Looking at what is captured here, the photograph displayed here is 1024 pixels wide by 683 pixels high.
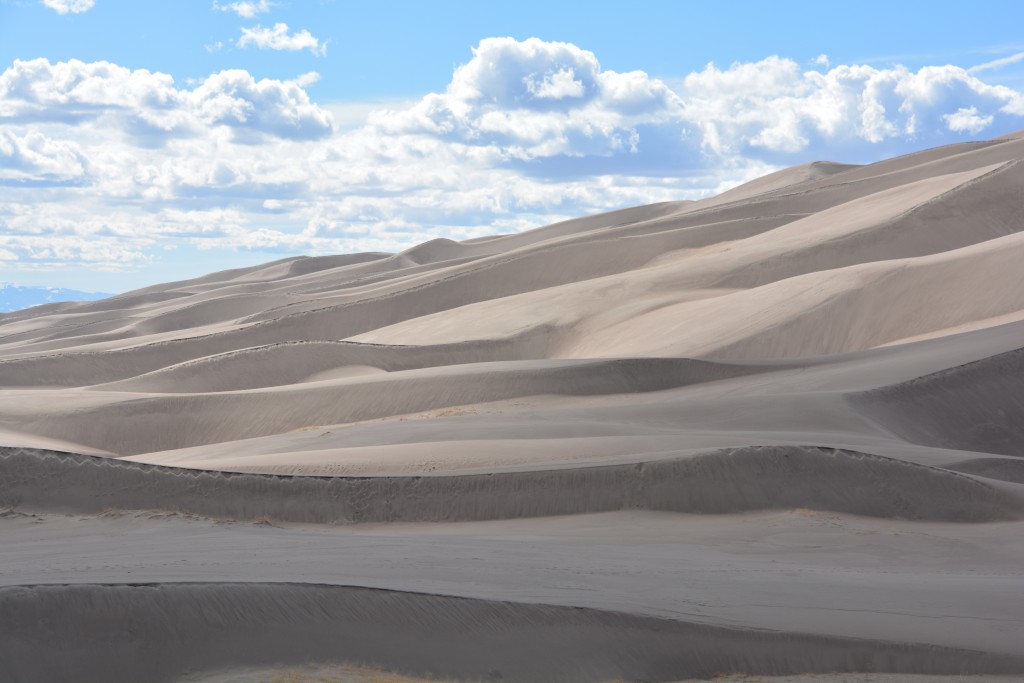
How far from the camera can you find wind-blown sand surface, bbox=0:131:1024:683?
691 cm

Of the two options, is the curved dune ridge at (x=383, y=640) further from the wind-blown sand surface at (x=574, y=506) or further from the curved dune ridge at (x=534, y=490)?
the curved dune ridge at (x=534, y=490)

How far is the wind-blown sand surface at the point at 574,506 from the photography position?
691 centimetres

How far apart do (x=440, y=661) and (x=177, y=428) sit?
58.5ft

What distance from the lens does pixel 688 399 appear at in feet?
62.4

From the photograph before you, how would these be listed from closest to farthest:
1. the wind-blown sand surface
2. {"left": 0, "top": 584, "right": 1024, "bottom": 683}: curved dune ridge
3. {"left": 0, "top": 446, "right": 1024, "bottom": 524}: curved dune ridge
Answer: {"left": 0, "top": 584, "right": 1024, "bottom": 683}: curved dune ridge, the wind-blown sand surface, {"left": 0, "top": 446, "right": 1024, "bottom": 524}: curved dune ridge

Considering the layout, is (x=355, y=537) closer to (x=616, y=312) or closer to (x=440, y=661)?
(x=440, y=661)

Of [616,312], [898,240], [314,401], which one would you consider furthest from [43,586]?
[898,240]

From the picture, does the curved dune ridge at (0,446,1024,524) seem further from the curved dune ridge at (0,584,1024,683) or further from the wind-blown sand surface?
the curved dune ridge at (0,584,1024,683)

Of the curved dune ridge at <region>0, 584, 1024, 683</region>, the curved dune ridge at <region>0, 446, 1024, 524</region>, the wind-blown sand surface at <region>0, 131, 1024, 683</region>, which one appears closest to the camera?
the curved dune ridge at <region>0, 584, 1024, 683</region>

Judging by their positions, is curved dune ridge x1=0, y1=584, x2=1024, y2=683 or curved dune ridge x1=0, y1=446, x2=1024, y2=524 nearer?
curved dune ridge x1=0, y1=584, x2=1024, y2=683

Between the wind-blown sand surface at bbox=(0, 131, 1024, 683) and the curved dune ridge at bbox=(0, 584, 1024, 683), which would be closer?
the curved dune ridge at bbox=(0, 584, 1024, 683)

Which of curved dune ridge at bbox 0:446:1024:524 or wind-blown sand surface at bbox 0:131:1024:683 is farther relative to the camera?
curved dune ridge at bbox 0:446:1024:524

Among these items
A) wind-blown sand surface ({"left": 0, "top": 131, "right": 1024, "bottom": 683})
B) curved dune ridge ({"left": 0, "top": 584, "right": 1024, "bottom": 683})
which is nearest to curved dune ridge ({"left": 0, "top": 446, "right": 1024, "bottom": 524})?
wind-blown sand surface ({"left": 0, "top": 131, "right": 1024, "bottom": 683})

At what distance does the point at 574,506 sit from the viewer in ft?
39.5
